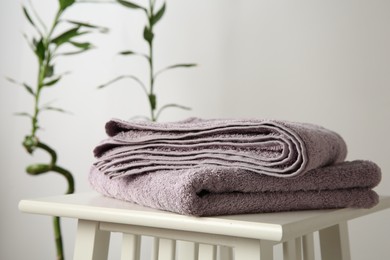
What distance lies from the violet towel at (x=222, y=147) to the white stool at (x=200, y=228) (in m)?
0.06

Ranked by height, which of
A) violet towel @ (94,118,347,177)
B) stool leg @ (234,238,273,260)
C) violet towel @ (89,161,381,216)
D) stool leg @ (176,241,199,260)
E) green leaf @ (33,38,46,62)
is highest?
green leaf @ (33,38,46,62)

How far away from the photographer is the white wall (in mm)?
1266

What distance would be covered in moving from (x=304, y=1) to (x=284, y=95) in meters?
0.27

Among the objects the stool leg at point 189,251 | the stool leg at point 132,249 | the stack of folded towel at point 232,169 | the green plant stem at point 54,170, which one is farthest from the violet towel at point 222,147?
the green plant stem at point 54,170

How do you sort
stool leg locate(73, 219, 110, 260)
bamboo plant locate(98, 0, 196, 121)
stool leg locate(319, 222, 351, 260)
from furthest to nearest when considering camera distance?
bamboo plant locate(98, 0, 196, 121), stool leg locate(319, 222, 351, 260), stool leg locate(73, 219, 110, 260)

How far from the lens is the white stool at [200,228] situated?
52 centimetres

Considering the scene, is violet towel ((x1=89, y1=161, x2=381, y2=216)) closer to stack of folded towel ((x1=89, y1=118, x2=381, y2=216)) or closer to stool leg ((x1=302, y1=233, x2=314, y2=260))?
stack of folded towel ((x1=89, y1=118, x2=381, y2=216))

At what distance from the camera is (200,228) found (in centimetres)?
54

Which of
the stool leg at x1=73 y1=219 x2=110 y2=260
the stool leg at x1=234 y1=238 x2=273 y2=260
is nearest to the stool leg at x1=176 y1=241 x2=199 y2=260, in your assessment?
the stool leg at x1=73 y1=219 x2=110 y2=260

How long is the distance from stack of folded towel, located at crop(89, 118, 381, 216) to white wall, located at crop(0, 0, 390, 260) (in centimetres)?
59

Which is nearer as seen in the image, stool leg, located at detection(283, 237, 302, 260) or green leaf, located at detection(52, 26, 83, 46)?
stool leg, located at detection(283, 237, 302, 260)

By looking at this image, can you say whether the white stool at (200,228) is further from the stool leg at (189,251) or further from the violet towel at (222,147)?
the stool leg at (189,251)

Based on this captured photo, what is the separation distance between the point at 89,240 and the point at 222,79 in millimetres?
868

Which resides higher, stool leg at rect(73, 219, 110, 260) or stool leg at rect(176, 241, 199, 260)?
stool leg at rect(73, 219, 110, 260)
